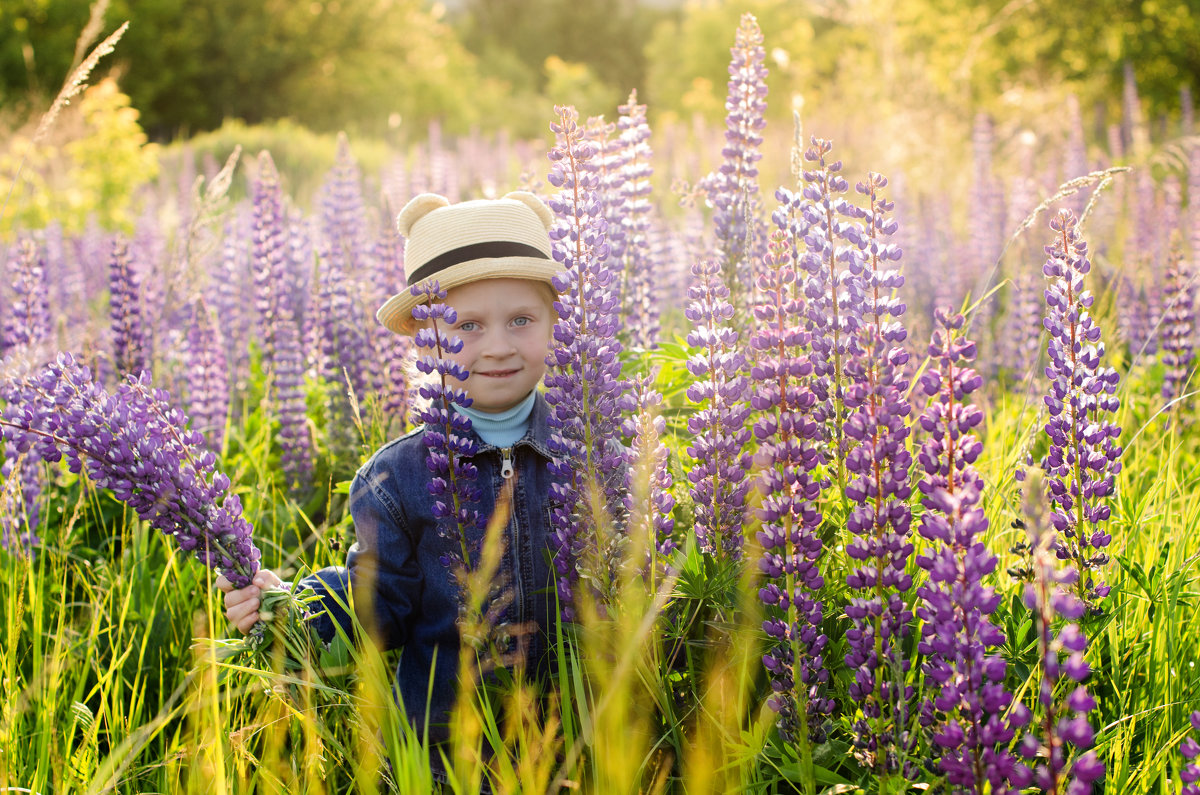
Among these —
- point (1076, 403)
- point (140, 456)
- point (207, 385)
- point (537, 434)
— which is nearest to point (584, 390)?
point (537, 434)

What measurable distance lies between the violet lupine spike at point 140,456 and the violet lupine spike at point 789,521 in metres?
1.27

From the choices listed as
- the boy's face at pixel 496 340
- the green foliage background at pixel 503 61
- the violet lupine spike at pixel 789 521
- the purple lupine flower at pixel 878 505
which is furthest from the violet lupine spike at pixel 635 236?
the green foliage background at pixel 503 61

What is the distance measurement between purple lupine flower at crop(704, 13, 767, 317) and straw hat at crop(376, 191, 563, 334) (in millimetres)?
685

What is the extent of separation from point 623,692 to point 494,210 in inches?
60.5

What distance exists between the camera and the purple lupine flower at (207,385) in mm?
3857

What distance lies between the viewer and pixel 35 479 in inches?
131

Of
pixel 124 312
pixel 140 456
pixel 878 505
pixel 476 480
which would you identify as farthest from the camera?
pixel 124 312

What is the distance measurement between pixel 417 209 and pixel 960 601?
2.09m

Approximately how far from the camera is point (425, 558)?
8.86 ft

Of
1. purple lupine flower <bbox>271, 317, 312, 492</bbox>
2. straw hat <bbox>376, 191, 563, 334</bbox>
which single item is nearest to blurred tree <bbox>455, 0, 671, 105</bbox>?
purple lupine flower <bbox>271, 317, 312, 492</bbox>

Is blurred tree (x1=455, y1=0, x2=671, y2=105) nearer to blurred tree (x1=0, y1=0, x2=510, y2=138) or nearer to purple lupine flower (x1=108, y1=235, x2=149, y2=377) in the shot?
blurred tree (x1=0, y1=0, x2=510, y2=138)

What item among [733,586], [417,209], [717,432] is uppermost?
[417,209]

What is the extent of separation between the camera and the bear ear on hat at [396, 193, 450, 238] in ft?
9.54

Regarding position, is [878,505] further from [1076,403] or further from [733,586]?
[1076,403]
